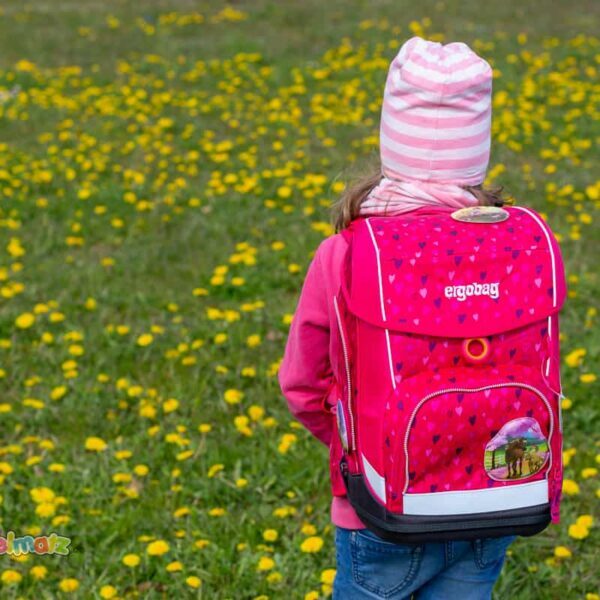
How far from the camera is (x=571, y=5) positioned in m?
11.9

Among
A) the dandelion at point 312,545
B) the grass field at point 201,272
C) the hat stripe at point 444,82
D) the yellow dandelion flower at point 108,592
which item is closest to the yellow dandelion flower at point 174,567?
the grass field at point 201,272

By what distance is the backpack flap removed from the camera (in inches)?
68.4

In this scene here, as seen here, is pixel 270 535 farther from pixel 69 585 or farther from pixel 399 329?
pixel 399 329

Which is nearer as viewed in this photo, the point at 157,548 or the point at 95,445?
the point at 157,548

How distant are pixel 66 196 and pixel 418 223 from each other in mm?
4952

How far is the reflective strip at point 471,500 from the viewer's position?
180cm

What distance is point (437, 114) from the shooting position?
1.91 m

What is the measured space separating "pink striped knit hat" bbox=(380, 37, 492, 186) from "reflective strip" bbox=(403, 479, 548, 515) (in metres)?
0.63

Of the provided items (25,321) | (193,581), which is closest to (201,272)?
(25,321)

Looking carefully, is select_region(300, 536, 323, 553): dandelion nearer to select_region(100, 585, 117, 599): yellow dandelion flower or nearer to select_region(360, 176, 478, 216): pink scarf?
select_region(100, 585, 117, 599): yellow dandelion flower

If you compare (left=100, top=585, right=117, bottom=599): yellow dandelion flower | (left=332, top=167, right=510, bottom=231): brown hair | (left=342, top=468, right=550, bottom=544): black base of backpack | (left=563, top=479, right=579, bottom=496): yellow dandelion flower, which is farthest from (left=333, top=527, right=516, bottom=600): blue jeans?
(left=563, top=479, right=579, bottom=496): yellow dandelion flower

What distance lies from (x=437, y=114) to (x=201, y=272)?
351 cm

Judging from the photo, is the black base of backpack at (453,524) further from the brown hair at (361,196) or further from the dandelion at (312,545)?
the dandelion at (312,545)

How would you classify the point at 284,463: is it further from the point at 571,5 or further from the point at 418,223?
the point at 571,5
